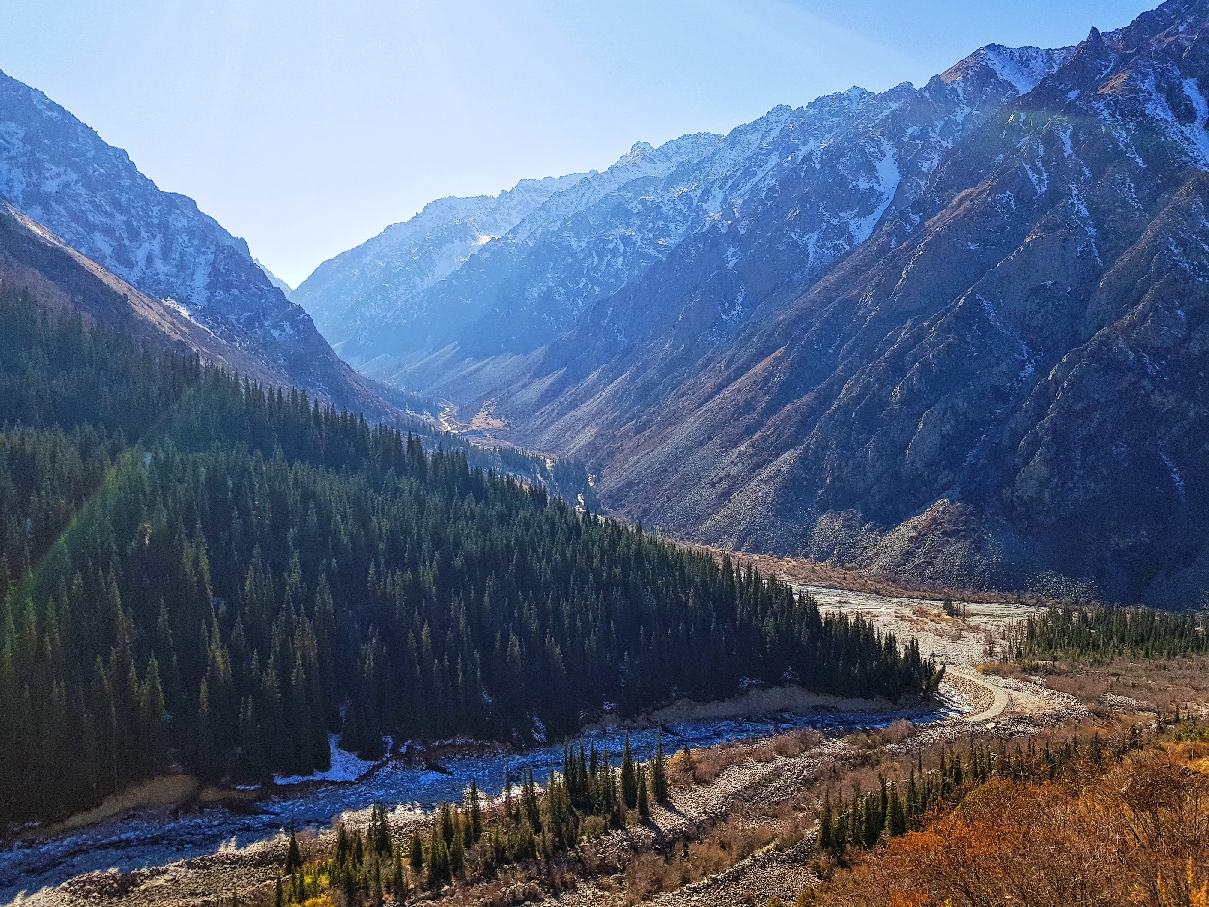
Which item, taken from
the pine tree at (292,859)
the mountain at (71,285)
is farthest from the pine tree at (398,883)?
the mountain at (71,285)

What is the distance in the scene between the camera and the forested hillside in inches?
2203

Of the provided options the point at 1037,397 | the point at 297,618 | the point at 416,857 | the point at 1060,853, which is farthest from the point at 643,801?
the point at 1037,397

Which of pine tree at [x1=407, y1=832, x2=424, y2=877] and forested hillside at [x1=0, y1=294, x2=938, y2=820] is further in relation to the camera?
forested hillside at [x1=0, y1=294, x2=938, y2=820]

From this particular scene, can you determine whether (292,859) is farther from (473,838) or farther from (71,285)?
(71,285)

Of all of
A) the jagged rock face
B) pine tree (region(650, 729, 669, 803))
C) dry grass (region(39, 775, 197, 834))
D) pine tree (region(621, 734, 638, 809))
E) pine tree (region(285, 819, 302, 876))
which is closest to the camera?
pine tree (region(285, 819, 302, 876))

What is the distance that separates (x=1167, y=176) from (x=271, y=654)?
176807 mm

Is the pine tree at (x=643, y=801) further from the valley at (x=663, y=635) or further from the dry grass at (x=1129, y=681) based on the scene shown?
the dry grass at (x=1129, y=681)

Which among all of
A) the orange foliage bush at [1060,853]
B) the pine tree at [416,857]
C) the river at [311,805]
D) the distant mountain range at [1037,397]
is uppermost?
the distant mountain range at [1037,397]

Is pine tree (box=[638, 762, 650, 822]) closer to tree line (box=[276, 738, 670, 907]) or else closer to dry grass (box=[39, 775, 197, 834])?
tree line (box=[276, 738, 670, 907])

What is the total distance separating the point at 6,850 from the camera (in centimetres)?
4553

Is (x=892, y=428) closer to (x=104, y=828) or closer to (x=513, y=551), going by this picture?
(x=513, y=551)

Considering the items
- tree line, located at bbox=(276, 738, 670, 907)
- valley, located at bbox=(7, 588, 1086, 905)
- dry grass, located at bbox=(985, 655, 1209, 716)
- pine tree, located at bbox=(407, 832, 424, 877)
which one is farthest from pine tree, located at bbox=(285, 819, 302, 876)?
dry grass, located at bbox=(985, 655, 1209, 716)

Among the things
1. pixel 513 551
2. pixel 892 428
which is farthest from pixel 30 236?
pixel 892 428

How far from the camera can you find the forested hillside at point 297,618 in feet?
184
